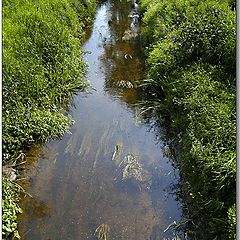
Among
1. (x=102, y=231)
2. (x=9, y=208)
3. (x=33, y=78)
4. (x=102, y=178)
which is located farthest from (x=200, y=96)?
(x=9, y=208)

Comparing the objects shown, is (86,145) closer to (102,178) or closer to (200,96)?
(102,178)

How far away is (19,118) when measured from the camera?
22.9 ft

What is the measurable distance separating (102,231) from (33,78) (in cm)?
343

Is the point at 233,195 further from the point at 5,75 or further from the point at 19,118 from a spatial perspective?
the point at 5,75

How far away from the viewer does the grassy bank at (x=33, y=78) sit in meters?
6.72

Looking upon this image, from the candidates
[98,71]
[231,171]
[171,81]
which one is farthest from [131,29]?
[231,171]

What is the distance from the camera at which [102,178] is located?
21.5 feet

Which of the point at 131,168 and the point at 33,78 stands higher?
the point at 33,78

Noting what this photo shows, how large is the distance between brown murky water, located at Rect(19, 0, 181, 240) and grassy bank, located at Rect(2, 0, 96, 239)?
0.79ft

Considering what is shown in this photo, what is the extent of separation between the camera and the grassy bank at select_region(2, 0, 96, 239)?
22.1 ft

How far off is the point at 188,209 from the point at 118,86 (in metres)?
4.38

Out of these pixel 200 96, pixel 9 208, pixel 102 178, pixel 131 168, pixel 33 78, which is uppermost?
pixel 200 96

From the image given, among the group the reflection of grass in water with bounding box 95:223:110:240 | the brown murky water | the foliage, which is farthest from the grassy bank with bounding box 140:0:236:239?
the foliage

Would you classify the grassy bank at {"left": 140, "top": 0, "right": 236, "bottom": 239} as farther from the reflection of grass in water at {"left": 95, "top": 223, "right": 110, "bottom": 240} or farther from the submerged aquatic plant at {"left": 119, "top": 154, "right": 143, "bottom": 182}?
the reflection of grass in water at {"left": 95, "top": 223, "right": 110, "bottom": 240}
